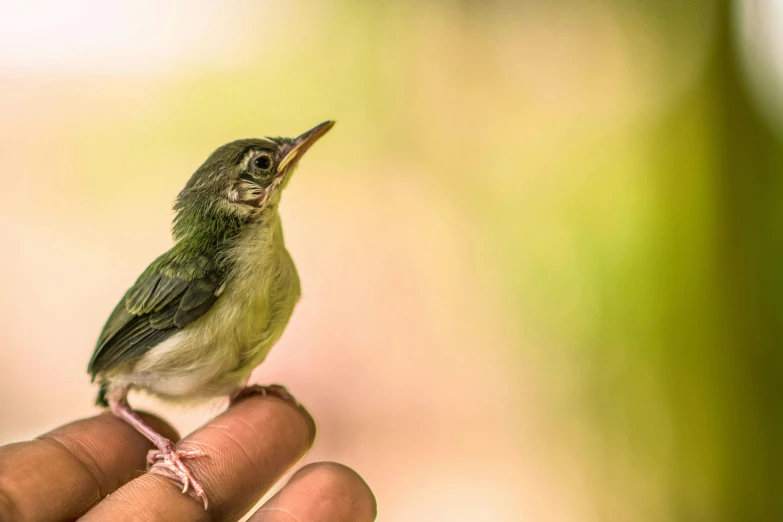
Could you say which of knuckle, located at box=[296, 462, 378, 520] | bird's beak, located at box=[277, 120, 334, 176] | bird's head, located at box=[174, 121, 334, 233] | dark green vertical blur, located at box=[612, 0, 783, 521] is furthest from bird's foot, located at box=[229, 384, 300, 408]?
dark green vertical blur, located at box=[612, 0, 783, 521]

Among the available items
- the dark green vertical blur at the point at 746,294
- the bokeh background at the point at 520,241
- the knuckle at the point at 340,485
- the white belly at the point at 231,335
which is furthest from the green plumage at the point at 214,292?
the dark green vertical blur at the point at 746,294

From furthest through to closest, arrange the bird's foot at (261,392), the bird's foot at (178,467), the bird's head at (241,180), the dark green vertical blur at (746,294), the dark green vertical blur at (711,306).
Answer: the dark green vertical blur at (711,306) < the dark green vertical blur at (746,294) < the bird's foot at (261,392) < the bird's head at (241,180) < the bird's foot at (178,467)

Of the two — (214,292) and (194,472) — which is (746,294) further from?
(194,472)

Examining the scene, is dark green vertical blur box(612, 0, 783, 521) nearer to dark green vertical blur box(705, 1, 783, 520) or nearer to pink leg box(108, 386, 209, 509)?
dark green vertical blur box(705, 1, 783, 520)

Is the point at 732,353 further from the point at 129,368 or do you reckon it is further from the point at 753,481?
the point at 129,368

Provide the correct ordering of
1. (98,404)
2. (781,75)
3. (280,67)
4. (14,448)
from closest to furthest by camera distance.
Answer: (14,448) → (98,404) → (781,75) → (280,67)

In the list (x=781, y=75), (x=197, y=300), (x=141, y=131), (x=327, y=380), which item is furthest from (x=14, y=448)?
(x=781, y=75)

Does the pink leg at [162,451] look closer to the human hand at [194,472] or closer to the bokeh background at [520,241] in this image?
the human hand at [194,472]

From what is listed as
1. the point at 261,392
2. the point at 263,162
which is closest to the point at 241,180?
the point at 263,162
